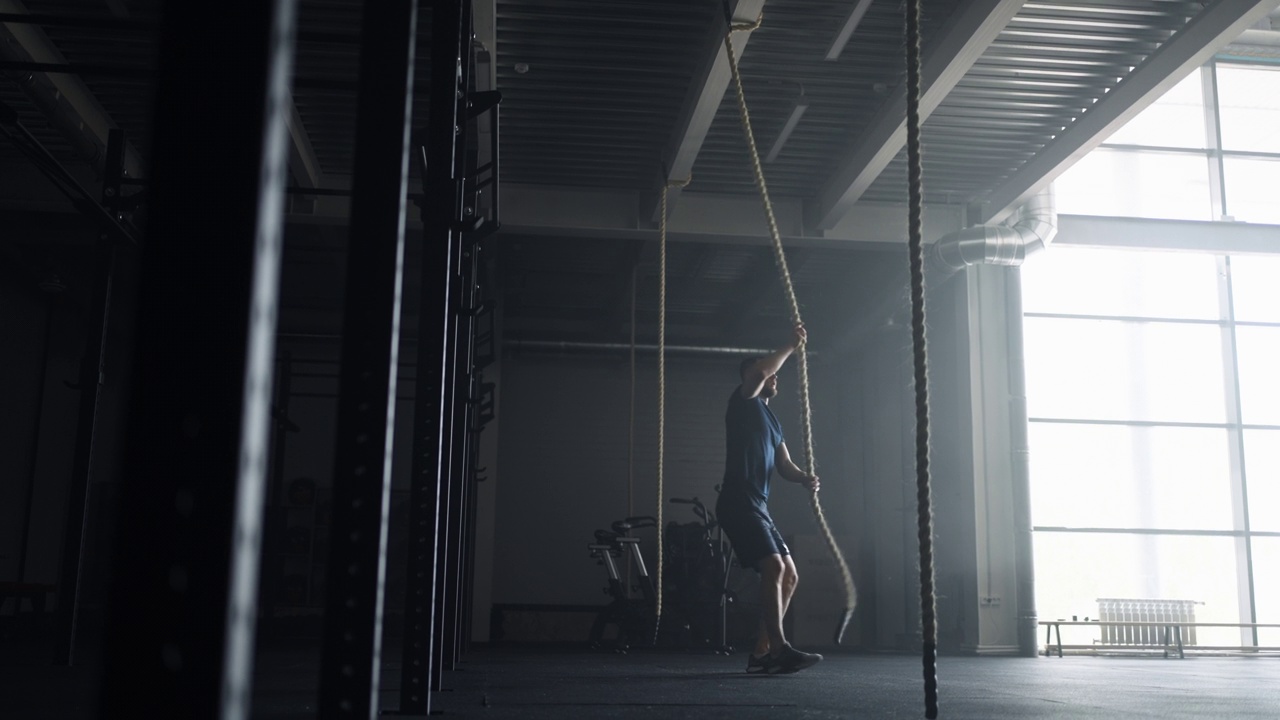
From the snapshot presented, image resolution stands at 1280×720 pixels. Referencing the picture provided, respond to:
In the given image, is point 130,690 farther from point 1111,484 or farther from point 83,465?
point 1111,484

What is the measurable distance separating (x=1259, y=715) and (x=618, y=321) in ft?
34.0

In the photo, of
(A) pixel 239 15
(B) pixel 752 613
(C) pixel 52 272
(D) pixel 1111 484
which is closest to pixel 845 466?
(B) pixel 752 613

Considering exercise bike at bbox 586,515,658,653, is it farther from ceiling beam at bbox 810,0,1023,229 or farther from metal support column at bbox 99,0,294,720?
metal support column at bbox 99,0,294,720

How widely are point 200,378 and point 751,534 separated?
5.33 metres

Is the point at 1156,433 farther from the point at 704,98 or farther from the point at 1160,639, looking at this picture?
the point at 704,98

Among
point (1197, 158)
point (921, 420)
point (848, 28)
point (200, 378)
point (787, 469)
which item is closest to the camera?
point (200, 378)

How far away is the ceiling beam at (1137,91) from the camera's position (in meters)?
6.84

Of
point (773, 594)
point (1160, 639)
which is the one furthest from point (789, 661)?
point (1160, 639)

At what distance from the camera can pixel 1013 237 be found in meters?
9.52

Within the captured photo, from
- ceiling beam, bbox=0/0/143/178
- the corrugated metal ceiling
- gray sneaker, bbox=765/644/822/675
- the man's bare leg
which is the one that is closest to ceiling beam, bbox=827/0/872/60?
the corrugated metal ceiling

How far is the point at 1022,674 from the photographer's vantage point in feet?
22.4

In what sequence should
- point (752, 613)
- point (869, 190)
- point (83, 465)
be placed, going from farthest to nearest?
point (752, 613)
point (869, 190)
point (83, 465)

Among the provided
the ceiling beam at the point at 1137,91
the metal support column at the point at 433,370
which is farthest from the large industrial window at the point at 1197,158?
the metal support column at the point at 433,370

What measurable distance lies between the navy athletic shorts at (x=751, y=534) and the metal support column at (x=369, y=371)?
4.00m
